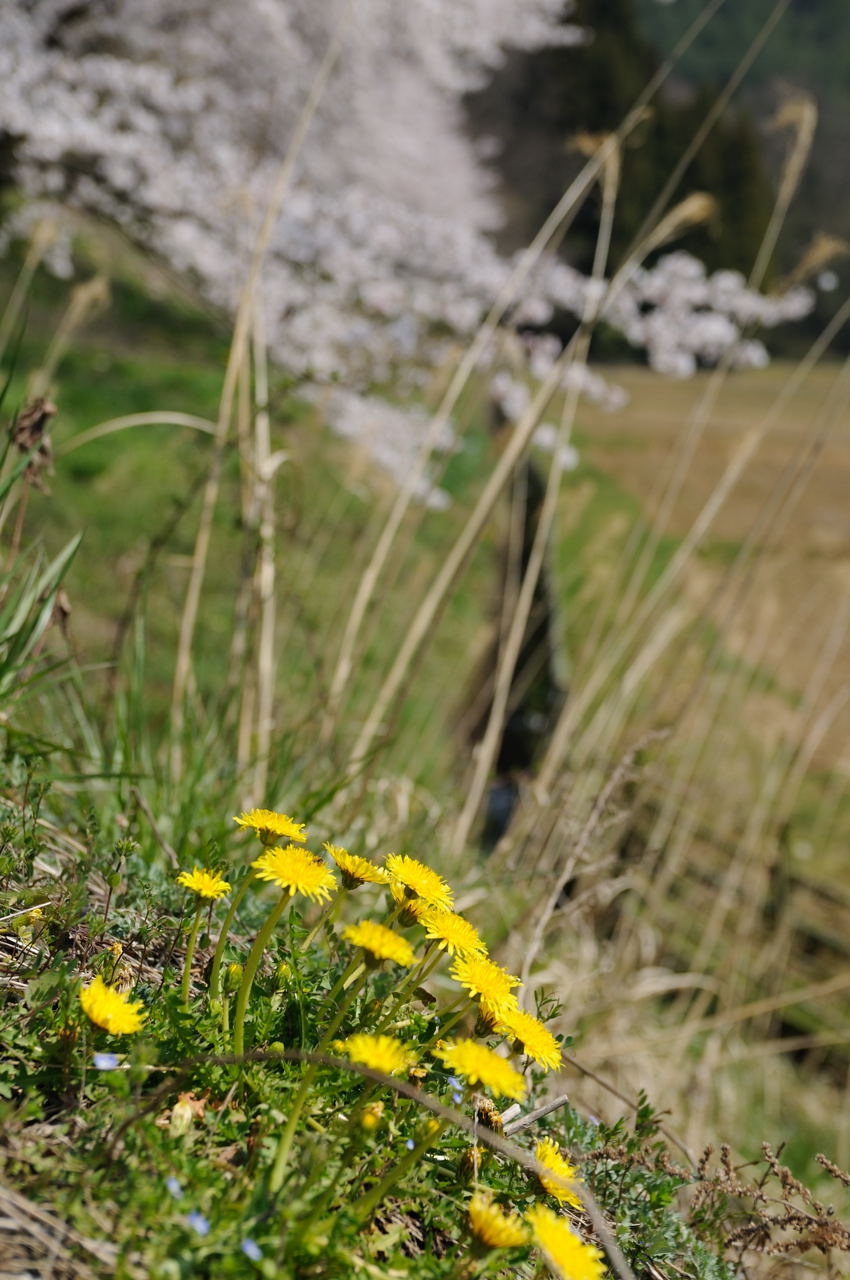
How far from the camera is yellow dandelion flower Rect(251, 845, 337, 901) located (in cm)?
79

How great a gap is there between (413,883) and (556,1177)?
0.82ft

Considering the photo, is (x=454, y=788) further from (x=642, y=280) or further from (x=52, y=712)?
(x=642, y=280)

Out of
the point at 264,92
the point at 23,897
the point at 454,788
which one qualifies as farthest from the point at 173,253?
the point at 23,897

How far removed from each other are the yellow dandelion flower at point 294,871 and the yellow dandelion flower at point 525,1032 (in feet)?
0.60

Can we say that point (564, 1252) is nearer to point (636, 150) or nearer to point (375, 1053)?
point (375, 1053)

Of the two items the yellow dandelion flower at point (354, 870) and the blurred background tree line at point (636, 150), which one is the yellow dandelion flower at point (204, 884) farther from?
the blurred background tree line at point (636, 150)

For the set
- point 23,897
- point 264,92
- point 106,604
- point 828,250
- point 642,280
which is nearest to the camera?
point 23,897

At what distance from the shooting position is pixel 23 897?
3.07ft

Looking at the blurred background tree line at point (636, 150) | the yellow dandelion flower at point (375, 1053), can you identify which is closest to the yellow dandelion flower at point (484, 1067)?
the yellow dandelion flower at point (375, 1053)

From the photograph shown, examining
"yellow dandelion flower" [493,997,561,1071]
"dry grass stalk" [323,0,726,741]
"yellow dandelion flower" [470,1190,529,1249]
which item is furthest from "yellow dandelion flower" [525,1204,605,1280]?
"dry grass stalk" [323,0,726,741]

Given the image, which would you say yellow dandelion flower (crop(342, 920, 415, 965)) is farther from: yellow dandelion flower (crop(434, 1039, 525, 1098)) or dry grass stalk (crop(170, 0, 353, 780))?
dry grass stalk (crop(170, 0, 353, 780))

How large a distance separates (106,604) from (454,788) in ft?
10.8

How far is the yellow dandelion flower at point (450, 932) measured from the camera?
32.1 inches

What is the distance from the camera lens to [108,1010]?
762mm
